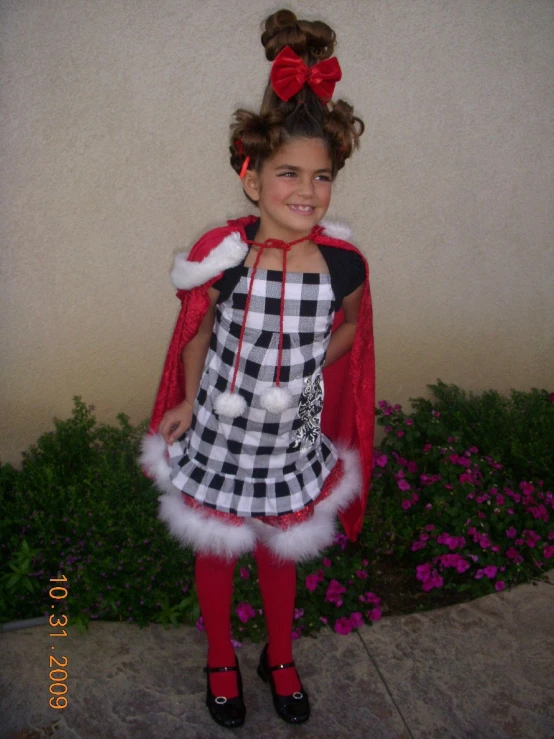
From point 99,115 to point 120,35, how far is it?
33cm

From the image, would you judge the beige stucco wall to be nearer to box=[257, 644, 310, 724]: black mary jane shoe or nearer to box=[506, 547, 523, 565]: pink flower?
box=[506, 547, 523, 565]: pink flower

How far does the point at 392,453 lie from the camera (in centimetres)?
311

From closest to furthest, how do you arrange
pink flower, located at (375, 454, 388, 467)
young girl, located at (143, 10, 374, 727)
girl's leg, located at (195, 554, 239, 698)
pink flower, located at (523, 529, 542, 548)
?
1. young girl, located at (143, 10, 374, 727)
2. girl's leg, located at (195, 554, 239, 698)
3. pink flower, located at (523, 529, 542, 548)
4. pink flower, located at (375, 454, 388, 467)

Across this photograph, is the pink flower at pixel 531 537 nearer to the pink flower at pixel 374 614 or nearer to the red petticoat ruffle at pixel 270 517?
the pink flower at pixel 374 614

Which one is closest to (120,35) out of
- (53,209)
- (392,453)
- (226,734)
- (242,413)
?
(53,209)

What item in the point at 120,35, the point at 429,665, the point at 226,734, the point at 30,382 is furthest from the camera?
the point at 30,382

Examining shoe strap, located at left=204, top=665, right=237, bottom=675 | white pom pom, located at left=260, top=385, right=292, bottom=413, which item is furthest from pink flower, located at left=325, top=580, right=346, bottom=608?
white pom pom, located at left=260, top=385, right=292, bottom=413

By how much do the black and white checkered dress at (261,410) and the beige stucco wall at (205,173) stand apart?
1.25 meters

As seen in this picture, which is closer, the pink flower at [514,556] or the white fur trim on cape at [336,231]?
the white fur trim on cape at [336,231]

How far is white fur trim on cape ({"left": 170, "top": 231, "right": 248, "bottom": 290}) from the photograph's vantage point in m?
1.65

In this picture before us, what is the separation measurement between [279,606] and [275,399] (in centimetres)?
74

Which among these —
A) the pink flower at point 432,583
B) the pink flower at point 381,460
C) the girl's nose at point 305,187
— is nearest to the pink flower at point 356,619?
the pink flower at point 432,583

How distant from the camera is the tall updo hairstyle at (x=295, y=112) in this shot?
1.57 metres

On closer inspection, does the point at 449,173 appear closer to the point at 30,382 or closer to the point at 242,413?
the point at 242,413
